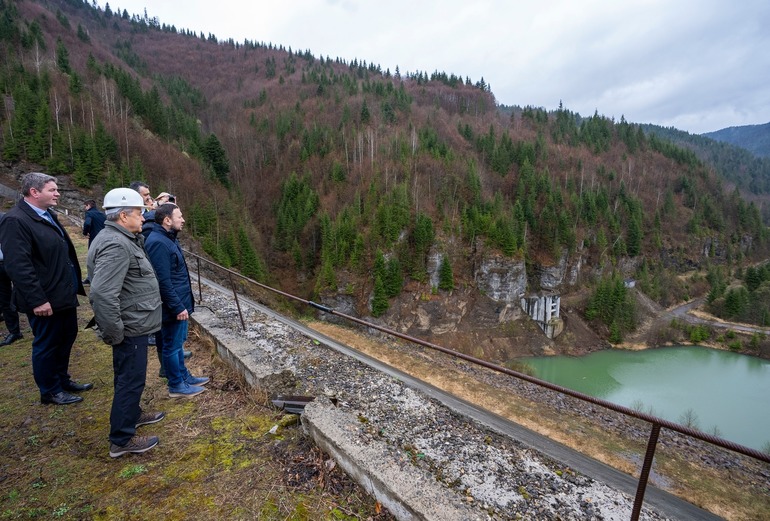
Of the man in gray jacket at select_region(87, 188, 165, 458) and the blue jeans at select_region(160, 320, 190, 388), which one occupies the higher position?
the man in gray jacket at select_region(87, 188, 165, 458)

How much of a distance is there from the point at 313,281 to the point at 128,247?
1780 inches

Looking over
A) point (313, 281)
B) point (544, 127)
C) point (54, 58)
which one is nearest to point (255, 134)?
point (54, 58)

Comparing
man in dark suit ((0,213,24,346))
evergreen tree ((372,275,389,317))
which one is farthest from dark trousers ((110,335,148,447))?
evergreen tree ((372,275,389,317))

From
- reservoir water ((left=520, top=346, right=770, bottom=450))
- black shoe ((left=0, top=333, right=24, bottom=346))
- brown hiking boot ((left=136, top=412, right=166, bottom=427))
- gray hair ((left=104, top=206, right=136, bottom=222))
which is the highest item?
gray hair ((left=104, top=206, right=136, bottom=222))

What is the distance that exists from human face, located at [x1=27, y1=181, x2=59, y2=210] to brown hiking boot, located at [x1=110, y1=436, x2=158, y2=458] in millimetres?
2518

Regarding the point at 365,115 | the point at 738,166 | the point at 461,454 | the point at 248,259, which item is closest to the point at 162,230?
the point at 461,454

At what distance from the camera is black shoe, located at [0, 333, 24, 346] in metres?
5.56

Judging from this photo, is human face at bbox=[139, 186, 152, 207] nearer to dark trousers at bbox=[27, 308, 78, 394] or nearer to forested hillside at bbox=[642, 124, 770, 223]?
dark trousers at bbox=[27, 308, 78, 394]

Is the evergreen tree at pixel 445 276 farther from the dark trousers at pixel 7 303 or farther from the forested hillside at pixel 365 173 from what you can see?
the dark trousers at pixel 7 303

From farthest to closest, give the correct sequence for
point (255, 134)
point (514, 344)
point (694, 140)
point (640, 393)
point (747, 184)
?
point (694, 140) < point (747, 184) < point (255, 134) < point (514, 344) < point (640, 393)

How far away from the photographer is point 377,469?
293 cm

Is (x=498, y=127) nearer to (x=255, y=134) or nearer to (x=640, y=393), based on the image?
(x=255, y=134)

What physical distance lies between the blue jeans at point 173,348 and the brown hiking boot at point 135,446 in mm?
1047

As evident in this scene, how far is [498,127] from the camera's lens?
8525cm
